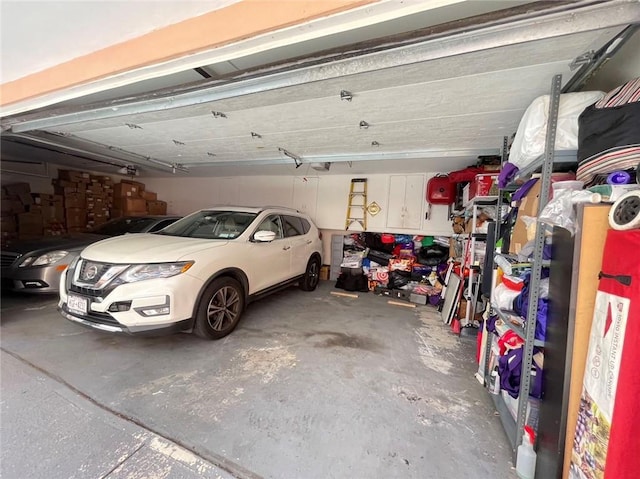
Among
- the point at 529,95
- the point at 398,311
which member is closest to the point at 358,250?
the point at 398,311

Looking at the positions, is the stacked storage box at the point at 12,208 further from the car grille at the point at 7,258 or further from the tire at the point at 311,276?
the tire at the point at 311,276

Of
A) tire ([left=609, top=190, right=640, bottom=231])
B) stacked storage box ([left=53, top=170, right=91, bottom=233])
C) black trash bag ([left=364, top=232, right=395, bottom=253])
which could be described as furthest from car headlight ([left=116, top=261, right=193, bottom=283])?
stacked storage box ([left=53, top=170, right=91, bottom=233])

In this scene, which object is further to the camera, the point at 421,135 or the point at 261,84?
the point at 421,135

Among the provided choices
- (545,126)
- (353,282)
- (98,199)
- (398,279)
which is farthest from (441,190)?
(98,199)

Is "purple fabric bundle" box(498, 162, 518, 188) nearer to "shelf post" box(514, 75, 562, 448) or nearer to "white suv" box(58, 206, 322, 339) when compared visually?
"shelf post" box(514, 75, 562, 448)

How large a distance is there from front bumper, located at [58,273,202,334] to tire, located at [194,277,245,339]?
0.72 ft

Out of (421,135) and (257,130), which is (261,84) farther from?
(421,135)

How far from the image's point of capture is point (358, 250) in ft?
17.9

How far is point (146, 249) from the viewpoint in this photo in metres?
2.34

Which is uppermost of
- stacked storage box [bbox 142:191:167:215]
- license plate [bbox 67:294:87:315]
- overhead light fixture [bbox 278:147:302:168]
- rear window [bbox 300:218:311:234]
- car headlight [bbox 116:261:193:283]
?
overhead light fixture [bbox 278:147:302:168]

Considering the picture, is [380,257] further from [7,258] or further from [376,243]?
[7,258]

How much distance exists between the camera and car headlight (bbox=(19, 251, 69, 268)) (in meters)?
3.15

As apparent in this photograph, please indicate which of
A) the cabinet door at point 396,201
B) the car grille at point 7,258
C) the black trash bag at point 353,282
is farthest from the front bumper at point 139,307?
the cabinet door at point 396,201

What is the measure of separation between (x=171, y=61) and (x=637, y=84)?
2.35m
